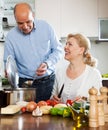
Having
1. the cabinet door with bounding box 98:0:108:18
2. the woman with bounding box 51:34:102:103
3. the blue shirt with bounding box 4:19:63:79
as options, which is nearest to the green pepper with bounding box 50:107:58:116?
the woman with bounding box 51:34:102:103

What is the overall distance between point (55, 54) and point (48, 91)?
0.98ft

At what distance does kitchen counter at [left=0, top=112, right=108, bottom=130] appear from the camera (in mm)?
1175

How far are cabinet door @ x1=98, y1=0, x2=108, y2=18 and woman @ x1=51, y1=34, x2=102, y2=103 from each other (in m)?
1.69

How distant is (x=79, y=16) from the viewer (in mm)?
3764

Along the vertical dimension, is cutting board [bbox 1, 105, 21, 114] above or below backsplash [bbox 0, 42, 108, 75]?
below

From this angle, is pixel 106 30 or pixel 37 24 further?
pixel 106 30

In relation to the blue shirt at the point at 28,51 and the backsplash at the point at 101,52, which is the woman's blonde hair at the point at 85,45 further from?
the backsplash at the point at 101,52

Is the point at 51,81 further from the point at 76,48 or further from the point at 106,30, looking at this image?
the point at 106,30

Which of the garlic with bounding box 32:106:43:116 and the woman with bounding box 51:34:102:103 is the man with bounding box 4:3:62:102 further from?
the garlic with bounding box 32:106:43:116

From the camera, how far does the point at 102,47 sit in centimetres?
399

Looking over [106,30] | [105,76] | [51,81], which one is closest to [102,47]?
[106,30]

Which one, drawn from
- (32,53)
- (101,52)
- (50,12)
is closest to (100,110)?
(32,53)

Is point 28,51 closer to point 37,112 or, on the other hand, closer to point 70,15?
point 37,112

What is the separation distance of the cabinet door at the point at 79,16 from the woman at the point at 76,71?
1.59 metres
